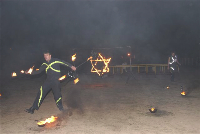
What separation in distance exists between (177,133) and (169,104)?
3145 mm

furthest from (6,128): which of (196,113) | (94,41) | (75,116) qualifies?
(94,41)

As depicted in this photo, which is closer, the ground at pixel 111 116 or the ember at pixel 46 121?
the ground at pixel 111 116

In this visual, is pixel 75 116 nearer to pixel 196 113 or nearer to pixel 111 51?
pixel 196 113

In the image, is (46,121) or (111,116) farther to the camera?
(111,116)

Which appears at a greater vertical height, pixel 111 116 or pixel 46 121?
pixel 46 121

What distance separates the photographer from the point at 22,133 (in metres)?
5.13

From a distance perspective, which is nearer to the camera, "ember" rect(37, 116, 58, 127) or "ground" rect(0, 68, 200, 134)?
"ground" rect(0, 68, 200, 134)

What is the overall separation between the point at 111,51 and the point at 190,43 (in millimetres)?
19475

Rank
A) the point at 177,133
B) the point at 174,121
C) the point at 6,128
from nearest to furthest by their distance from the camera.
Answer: the point at 177,133 < the point at 6,128 < the point at 174,121

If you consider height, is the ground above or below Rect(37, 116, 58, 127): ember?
below

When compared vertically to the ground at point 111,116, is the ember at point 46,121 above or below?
above

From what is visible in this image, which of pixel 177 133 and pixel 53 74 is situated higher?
pixel 53 74

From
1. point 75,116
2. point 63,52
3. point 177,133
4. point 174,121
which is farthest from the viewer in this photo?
point 63,52

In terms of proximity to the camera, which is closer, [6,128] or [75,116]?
[6,128]
